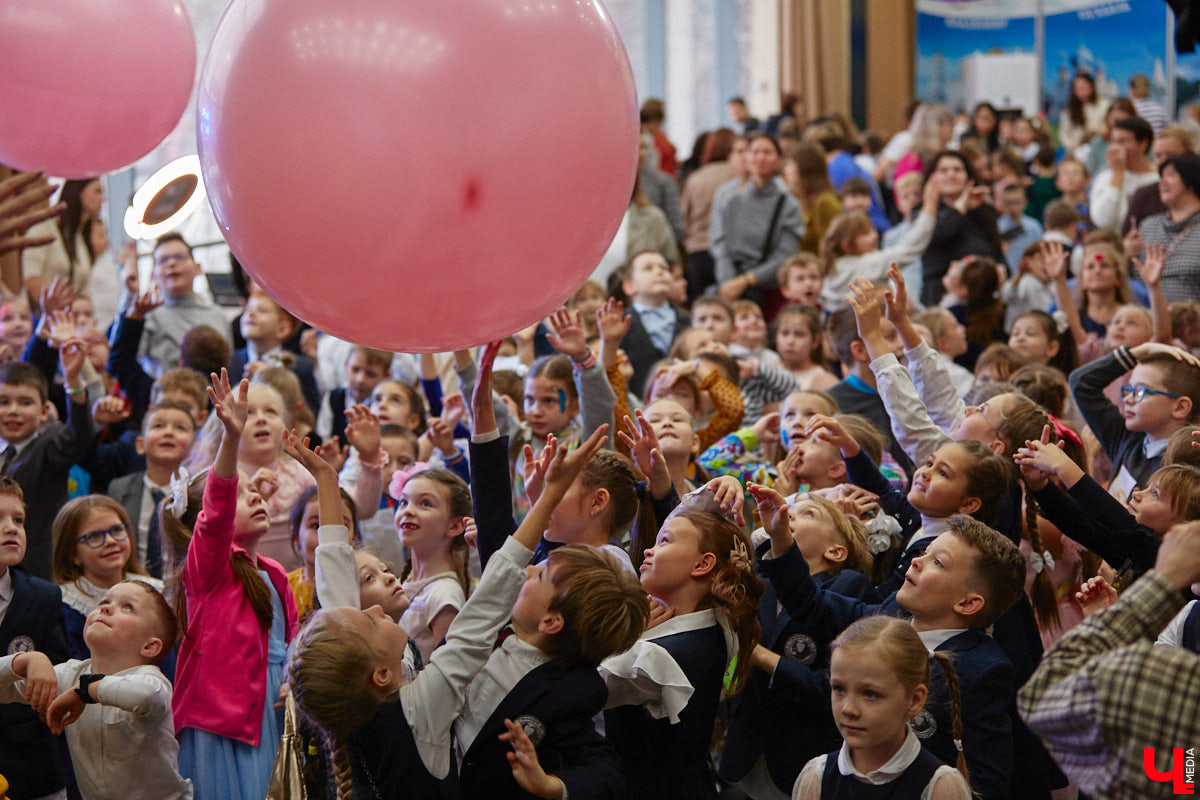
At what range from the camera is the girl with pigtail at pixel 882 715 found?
84.0 inches

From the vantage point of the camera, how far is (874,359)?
10.7 feet

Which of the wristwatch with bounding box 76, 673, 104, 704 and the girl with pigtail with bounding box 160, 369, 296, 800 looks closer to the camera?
the wristwatch with bounding box 76, 673, 104, 704

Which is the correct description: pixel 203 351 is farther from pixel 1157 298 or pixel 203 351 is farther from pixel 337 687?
pixel 1157 298

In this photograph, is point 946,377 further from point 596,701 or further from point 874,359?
point 596,701

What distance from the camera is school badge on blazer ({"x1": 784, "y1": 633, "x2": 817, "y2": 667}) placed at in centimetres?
268

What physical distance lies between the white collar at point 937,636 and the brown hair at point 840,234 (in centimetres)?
401

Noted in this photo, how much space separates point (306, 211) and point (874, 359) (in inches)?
71.7

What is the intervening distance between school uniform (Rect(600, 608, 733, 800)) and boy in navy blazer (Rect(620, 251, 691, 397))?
2892 millimetres

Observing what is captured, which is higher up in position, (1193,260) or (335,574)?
(335,574)

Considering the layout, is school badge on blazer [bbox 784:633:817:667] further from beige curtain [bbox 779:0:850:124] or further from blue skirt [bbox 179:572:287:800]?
beige curtain [bbox 779:0:850:124]

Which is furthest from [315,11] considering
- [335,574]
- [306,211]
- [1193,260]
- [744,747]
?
[1193,260]

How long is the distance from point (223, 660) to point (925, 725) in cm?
149

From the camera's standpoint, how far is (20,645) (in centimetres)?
293

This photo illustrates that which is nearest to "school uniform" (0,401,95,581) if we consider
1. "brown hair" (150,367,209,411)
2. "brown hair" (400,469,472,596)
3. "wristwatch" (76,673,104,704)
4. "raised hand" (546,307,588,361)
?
"brown hair" (150,367,209,411)
